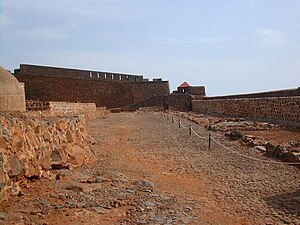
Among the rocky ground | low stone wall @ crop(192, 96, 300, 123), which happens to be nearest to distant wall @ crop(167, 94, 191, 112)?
low stone wall @ crop(192, 96, 300, 123)

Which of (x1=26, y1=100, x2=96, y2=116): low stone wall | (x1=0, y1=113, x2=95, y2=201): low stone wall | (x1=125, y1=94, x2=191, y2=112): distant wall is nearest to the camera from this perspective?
(x1=0, y1=113, x2=95, y2=201): low stone wall

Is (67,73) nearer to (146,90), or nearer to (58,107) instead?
(146,90)

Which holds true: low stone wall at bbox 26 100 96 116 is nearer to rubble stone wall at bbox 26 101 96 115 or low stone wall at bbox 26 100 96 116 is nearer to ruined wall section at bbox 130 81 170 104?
rubble stone wall at bbox 26 101 96 115

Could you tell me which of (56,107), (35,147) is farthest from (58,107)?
(35,147)

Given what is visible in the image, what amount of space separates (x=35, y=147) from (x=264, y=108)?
12.7 m

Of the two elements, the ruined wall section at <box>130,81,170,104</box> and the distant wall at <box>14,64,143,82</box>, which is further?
the ruined wall section at <box>130,81,170,104</box>

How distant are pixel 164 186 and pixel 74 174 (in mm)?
1534

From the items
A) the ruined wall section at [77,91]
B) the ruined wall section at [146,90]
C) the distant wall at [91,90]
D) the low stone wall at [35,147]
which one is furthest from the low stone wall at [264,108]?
the ruined wall section at [77,91]

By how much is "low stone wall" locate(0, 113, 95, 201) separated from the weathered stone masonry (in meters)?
28.2

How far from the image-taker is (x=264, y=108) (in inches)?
610

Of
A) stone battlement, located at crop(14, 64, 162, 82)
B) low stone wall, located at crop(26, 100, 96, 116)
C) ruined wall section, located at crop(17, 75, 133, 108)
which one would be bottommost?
low stone wall, located at crop(26, 100, 96, 116)

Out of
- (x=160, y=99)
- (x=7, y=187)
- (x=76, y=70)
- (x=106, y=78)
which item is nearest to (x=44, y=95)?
(x=76, y=70)

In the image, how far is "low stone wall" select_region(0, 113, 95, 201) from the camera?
430 centimetres

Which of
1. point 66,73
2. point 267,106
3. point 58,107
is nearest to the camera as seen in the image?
point 267,106
